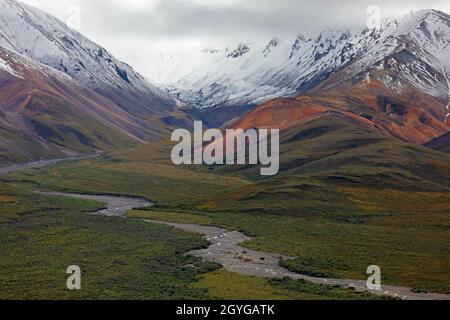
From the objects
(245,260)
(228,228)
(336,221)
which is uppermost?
(336,221)

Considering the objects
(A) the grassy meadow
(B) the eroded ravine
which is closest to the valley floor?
(A) the grassy meadow

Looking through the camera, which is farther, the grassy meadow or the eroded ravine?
the grassy meadow

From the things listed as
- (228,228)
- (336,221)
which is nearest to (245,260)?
(228,228)

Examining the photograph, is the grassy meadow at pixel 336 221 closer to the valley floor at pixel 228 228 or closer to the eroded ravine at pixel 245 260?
the valley floor at pixel 228 228

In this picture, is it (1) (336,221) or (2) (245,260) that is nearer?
(2) (245,260)

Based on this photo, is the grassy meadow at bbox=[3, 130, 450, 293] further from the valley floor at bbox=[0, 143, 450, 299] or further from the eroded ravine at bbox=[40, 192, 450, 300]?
the eroded ravine at bbox=[40, 192, 450, 300]

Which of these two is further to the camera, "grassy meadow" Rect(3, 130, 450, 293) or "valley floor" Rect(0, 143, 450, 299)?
"grassy meadow" Rect(3, 130, 450, 293)

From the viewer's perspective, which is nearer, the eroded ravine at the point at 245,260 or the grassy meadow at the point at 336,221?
the eroded ravine at the point at 245,260

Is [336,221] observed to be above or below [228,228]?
above

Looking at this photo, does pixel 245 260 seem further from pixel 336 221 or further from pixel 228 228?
pixel 336 221

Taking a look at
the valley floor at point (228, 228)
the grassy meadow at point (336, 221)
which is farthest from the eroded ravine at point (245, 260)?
the grassy meadow at point (336, 221)

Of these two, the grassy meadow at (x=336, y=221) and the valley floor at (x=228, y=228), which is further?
the grassy meadow at (x=336, y=221)
